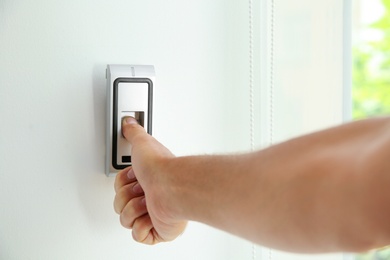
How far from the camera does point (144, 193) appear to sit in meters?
0.68

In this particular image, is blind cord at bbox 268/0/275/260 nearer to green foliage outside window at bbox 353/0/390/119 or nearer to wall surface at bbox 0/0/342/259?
wall surface at bbox 0/0/342/259

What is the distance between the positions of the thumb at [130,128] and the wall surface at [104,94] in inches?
1.1

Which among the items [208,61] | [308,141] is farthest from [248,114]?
[308,141]

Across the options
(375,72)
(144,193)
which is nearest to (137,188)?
(144,193)

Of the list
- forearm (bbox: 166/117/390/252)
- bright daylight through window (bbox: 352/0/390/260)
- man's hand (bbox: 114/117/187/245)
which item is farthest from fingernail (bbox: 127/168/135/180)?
bright daylight through window (bbox: 352/0/390/260)

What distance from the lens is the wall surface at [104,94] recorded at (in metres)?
0.69

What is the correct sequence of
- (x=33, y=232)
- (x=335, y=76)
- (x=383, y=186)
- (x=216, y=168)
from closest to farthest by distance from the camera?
(x=383, y=186) → (x=216, y=168) → (x=33, y=232) → (x=335, y=76)

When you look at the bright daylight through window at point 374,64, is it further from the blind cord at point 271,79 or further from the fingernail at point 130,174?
the fingernail at point 130,174

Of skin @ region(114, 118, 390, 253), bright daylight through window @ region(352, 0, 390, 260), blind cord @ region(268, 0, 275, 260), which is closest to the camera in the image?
skin @ region(114, 118, 390, 253)

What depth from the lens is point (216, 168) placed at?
52cm

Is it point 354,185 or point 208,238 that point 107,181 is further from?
point 354,185

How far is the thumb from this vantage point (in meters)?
0.70

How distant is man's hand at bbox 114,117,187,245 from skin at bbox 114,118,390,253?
0.08ft

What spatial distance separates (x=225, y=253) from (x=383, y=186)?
0.43 meters
